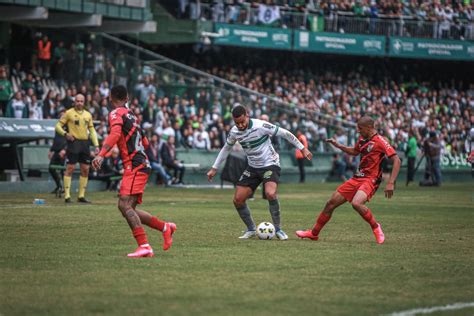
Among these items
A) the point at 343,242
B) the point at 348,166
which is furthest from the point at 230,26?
the point at 343,242

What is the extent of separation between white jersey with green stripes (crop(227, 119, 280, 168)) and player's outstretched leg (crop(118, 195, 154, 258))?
334 cm

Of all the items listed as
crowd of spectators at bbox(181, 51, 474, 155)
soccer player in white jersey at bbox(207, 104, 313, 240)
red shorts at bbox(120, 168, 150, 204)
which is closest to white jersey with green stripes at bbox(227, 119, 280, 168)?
soccer player in white jersey at bbox(207, 104, 313, 240)

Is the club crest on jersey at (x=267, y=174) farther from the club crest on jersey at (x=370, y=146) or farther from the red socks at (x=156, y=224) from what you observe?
the red socks at (x=156, y=224)

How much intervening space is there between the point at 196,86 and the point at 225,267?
2766 cm

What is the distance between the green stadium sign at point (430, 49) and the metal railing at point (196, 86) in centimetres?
1355

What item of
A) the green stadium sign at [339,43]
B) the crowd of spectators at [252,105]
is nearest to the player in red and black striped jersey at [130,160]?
the crowd of spectators at [252,105]

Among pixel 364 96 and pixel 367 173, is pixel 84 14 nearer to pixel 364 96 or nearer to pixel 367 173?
pixel 364 96

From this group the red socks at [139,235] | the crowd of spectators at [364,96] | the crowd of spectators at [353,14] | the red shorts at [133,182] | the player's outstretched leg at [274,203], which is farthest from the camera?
the crowd of spectators at [353,14]

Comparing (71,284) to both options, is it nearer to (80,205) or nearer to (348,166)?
(80,205)

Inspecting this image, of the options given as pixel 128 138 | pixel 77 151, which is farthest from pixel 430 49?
pixel 128 138

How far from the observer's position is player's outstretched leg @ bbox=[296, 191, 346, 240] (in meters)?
15.1

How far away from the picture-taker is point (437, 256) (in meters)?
13.3

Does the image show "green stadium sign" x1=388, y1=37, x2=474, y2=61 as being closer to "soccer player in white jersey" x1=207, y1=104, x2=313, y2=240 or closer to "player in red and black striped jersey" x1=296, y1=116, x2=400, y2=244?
"soccer player in white jersey" x1=207, y1=104, x2=313, y2=240

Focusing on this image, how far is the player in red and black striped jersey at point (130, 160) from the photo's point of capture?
12539 millimetres
